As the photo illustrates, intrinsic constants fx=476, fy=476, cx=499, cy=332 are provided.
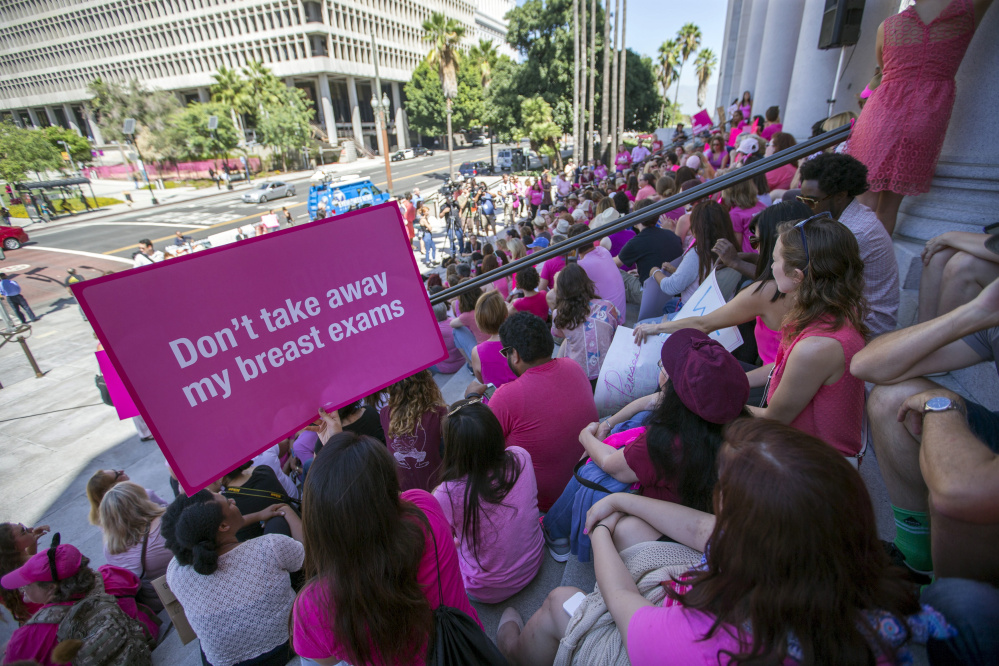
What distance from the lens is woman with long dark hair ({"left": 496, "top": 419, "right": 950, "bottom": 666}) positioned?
3.45 feet

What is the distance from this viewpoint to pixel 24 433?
28.8ft

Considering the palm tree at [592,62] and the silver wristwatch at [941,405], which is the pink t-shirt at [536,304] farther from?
the palm tree at [592,62]

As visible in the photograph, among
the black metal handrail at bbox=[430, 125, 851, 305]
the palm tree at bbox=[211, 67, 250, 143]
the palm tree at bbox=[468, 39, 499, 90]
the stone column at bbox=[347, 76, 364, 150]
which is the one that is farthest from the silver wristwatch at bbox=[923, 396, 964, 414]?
the stone column at bbox=[347, 76, 364, 150]

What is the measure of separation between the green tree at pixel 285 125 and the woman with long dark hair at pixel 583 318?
179 feet

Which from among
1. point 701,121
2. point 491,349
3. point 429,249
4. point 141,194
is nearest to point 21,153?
point 141,194

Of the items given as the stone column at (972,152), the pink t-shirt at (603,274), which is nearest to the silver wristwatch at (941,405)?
the pink t-shirt at (603,274)

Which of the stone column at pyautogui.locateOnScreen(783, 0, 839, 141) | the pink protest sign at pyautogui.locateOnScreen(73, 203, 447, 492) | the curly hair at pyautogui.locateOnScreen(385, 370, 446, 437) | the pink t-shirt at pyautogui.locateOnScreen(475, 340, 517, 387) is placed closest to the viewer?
the pink protest sign at pyautogui.locateOnScreen(73, 203, 447, 492)

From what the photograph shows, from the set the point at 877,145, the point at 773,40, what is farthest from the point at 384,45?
the point at 877,145

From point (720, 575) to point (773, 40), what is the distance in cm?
1384

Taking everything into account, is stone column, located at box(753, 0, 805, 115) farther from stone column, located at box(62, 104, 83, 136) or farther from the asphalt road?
stone column, located at box(62, 104, 83, 136)

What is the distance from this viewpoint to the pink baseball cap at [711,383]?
176cm

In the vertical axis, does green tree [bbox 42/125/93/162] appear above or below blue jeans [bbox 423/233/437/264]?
above

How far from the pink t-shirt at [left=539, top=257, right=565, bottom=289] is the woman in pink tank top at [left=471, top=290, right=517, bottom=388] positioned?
52.2 inches

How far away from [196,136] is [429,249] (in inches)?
1595
